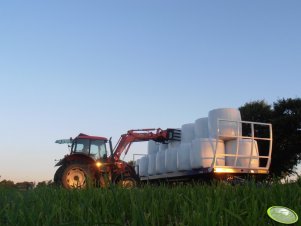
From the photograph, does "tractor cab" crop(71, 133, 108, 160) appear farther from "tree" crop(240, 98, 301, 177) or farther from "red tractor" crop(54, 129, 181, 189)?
"tree" crop(240, 98, 301, 177)

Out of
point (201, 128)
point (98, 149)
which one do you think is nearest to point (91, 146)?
point (98, 149)

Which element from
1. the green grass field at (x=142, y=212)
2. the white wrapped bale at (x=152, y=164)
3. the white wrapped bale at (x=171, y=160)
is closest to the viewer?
the green grass field at (x=142, y=212)

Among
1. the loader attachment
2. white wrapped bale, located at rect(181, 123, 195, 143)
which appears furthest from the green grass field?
the loader attachment

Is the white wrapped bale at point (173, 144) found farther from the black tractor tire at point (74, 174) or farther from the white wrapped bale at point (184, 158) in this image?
the black tractor tire at point (74, 174)

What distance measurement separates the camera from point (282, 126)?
117ft

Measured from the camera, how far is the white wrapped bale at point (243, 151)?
45.6 ft

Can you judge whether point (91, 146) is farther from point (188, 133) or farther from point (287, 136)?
point (287, 136)

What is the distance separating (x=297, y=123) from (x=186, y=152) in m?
24.0

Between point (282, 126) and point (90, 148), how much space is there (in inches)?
915

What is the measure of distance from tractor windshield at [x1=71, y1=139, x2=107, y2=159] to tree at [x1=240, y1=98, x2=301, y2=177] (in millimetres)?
17867

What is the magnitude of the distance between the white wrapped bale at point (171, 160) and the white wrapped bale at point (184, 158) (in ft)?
1.83

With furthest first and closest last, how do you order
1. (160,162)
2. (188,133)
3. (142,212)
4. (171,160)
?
(160,162), (188,133), (171,160), (142,212)

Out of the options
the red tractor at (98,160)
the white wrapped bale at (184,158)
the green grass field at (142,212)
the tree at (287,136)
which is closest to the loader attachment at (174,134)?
the red tractor at (98,160)

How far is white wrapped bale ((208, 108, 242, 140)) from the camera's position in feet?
45.4
